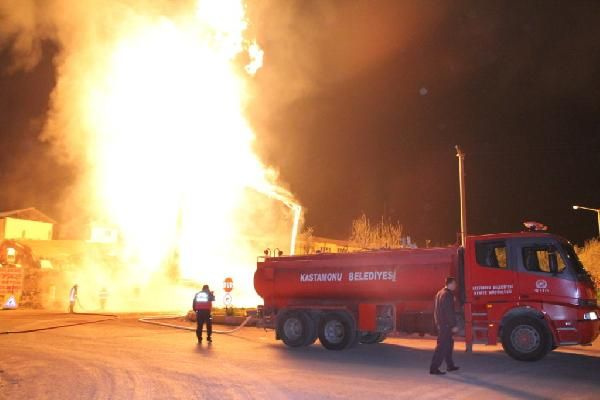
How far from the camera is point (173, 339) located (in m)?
16.2

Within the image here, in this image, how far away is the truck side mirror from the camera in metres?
12.1

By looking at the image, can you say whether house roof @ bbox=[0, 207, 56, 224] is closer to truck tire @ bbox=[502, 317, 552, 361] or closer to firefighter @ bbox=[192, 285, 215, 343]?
firefighter @ bbox=[192, 285, 215, 343]

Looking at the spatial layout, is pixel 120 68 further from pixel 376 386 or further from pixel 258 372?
pixel 376 386

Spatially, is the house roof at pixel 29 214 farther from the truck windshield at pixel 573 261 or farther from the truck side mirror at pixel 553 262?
the truck windshield at pixel 573 261

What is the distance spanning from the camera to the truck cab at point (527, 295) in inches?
464

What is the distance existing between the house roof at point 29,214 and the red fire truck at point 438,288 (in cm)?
6091

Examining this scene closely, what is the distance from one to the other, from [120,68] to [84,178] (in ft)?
39.0

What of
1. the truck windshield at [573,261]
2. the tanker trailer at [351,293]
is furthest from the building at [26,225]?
the truck windshield at [573,261]

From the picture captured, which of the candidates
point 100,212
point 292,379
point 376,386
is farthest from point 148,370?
point 100,212

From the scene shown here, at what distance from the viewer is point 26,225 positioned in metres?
68.1

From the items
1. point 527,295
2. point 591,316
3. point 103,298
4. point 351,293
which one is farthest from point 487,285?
point 103,298

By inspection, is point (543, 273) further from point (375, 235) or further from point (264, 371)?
point (375, 235)

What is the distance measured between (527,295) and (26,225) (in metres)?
68.4

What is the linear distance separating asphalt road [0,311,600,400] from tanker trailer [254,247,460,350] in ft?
1.98
